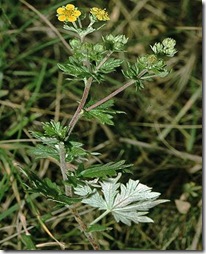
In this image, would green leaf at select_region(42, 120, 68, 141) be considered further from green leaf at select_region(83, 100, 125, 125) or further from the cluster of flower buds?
the cluster of flower buds

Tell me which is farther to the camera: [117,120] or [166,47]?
[117,120]

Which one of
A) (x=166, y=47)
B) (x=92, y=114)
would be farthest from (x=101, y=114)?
(x=166, y=47)

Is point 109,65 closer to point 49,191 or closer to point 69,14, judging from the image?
point 69,14

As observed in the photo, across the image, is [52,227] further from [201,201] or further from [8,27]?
[8,27]

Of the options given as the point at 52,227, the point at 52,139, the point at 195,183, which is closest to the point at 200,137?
the point at 195,183

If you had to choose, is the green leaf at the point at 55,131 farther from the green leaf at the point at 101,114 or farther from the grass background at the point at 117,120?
the grass background at the point at 117,120

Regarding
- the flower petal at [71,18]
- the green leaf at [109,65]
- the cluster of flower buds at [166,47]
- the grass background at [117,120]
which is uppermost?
the flower petal at [71,18]

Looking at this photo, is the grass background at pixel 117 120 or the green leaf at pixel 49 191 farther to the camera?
the grass background at pixel 117 120

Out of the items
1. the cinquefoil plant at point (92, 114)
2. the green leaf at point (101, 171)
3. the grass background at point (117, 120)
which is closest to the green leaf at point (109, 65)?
the cinquefoil plant at point (92, 114)
